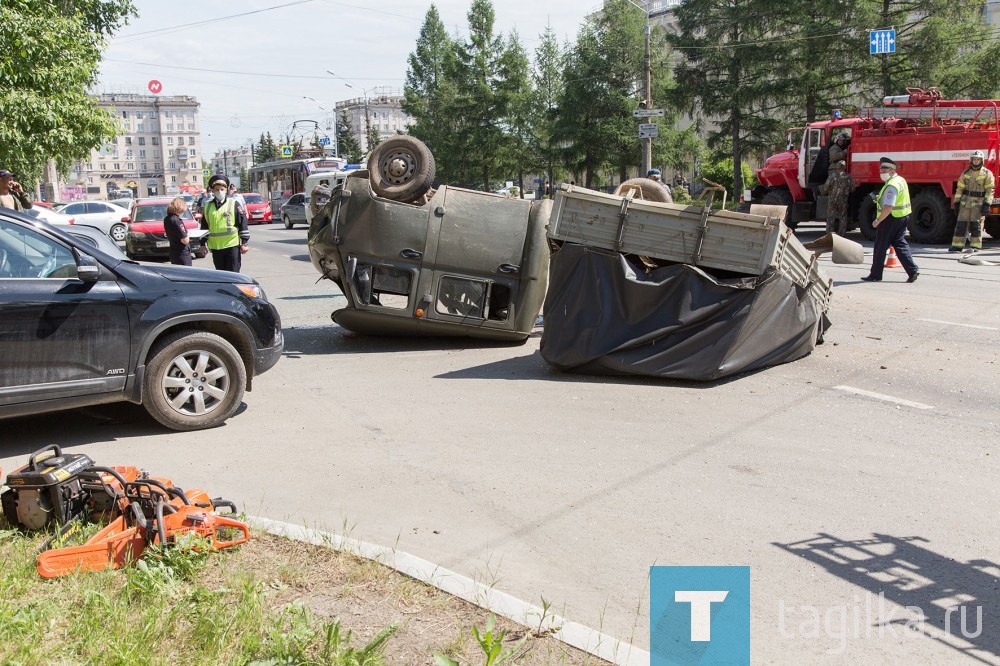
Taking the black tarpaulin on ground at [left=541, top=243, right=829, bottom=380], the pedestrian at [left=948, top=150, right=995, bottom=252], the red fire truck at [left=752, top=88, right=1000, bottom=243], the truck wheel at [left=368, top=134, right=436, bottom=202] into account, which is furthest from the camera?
the red fire truck at [left=752, top=88, right=1000, bottom=243]

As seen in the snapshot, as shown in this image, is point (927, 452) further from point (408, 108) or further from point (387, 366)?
point (408, 108)

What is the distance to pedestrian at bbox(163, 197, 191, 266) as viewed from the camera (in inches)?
465

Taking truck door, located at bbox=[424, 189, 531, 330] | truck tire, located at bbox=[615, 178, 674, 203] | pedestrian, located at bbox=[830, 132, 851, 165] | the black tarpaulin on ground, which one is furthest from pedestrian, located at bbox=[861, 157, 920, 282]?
pedestrian, located at bbox=[830, 132, 851, 165]

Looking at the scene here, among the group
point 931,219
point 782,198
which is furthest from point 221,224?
point 782,198

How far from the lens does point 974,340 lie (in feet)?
30.2

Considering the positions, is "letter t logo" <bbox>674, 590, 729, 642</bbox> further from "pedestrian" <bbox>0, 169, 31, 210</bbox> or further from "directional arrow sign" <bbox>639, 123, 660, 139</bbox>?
"directional arrow sign" <bbox>639, 123, 660, 139</bbox>

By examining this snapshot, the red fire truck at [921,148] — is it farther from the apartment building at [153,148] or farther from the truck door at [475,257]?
the apartment building at [153,148]

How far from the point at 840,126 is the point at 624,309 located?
1713 cm

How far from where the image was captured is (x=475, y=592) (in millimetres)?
3768

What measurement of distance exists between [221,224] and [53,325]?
5.23 metres

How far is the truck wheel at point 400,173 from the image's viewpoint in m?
9.40

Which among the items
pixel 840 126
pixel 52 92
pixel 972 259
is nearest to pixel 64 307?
pixel 52 92

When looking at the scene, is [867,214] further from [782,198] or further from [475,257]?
[475,257]

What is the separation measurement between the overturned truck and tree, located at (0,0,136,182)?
327 inches
